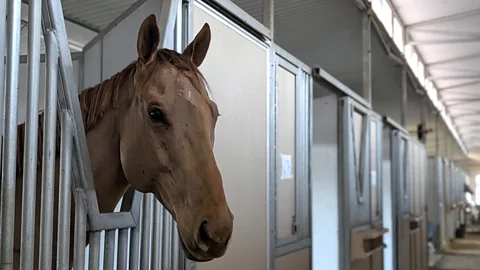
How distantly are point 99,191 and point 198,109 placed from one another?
32 cm

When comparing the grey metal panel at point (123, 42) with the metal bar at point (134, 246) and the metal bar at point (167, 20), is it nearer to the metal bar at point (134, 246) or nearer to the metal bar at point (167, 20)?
the metal bar at point (167, 20)

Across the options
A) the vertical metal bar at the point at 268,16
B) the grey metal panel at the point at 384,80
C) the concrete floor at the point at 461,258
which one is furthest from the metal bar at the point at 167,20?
the concrete floor at the point at 461,258

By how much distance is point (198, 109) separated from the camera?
1.18 meters

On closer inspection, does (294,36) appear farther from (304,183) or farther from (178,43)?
(178,43)

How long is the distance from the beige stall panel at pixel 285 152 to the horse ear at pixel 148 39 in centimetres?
134

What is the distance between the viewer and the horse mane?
1233 mm

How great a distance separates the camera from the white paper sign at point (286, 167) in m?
2.57

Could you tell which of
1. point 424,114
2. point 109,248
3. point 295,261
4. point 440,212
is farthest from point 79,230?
point 440,212

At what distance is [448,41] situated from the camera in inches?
252

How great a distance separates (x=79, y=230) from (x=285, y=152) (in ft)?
5.08

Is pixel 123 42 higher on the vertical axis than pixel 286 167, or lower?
higher

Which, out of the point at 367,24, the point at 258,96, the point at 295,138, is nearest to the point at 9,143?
the point at 258,96

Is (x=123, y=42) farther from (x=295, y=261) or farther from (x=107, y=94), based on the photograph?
(x=295, y=261)

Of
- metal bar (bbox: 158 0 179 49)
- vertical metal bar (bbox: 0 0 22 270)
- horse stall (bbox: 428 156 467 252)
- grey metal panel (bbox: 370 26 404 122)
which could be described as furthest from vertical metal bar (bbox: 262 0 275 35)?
horse stall (bbox: 428 156 467 252)
